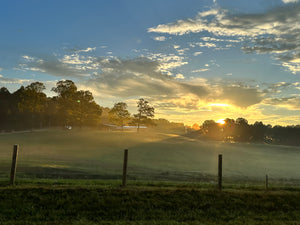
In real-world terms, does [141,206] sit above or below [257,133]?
below

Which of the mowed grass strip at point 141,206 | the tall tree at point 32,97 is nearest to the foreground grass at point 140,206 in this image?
the mowed grass strip at point 141,206

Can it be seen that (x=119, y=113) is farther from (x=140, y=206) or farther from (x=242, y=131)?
(x=140, y=206)

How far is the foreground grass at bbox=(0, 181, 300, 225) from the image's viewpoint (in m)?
8.55

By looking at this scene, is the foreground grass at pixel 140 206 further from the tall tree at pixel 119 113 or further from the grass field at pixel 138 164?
the tall tree at pixel 119 113

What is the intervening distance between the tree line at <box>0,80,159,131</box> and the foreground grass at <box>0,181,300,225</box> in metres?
69.7

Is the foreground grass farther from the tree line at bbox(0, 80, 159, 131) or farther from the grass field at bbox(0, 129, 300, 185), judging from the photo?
the tree line at bbox(0, 80, 159, 131)

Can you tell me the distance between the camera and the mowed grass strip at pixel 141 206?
8.54m

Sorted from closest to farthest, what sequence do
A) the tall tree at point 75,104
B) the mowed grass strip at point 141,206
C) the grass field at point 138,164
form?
the mowed grass strip at point 141,206, the grass field at point 138,164, the tall tree at point 75,104

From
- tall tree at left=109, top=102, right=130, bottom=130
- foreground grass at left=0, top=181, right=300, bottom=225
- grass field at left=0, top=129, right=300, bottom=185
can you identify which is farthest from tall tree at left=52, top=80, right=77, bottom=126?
foreground grass at left=0, top=181, right=300, bottom=225

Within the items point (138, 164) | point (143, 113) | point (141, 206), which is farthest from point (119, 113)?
point (141, 206)

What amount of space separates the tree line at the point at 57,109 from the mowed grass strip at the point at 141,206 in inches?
2747

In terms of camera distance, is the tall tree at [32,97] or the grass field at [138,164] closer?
the grass field at [138,164]

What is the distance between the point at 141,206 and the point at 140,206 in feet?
0.13

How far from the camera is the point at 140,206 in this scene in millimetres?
9578
